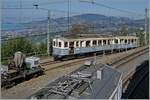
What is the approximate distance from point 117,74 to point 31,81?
7.09 metres

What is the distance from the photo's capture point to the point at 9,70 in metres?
16.1

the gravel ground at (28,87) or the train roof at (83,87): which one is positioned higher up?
the train roof at (83,87)

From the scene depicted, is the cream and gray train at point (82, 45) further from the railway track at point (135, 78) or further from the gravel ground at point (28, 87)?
the gravel ground at point (28, 87)

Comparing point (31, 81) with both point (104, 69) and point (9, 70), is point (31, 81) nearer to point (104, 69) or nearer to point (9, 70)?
point (9, 70)

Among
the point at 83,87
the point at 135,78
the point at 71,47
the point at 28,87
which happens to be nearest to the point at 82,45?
the point at 71,47

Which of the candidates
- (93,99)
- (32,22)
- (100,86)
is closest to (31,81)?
(100,86)

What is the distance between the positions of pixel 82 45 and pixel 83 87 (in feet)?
64.1

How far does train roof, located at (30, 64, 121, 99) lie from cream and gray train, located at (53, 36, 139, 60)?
1569cm

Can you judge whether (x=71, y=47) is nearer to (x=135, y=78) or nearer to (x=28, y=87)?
(x=135, y=78)

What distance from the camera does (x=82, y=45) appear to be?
27.4 metres

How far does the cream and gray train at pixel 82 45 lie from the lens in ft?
85.0

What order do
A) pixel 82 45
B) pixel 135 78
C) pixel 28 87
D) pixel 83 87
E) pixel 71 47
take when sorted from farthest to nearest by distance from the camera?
pixel 82 45 < pixel 71 47 < pixel 135 78 < pixel 28 87 < pixel 83 87

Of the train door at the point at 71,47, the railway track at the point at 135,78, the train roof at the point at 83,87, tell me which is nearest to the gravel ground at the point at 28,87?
the railway track at the point at 135,78

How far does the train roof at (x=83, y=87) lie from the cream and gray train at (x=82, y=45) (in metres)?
15.7
